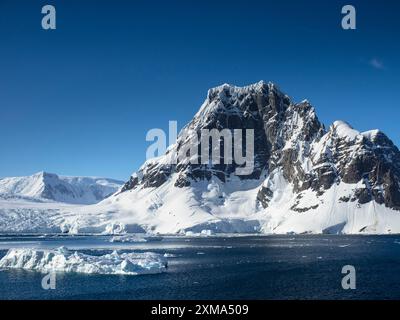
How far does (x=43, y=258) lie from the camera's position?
11806 cm

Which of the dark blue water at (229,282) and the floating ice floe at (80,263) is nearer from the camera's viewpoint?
the dark blue water at (229,282)

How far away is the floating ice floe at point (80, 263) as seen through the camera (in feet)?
356

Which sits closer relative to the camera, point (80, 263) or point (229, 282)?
point (229, 282)

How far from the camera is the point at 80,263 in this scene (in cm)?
11212

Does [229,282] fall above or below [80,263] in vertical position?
below

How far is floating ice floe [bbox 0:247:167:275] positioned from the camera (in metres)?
109

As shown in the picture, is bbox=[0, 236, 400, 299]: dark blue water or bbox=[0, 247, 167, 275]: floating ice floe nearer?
bbox=[0, 236, 400, 299]: dark blue water

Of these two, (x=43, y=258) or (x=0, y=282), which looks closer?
(x=0, y=282)
